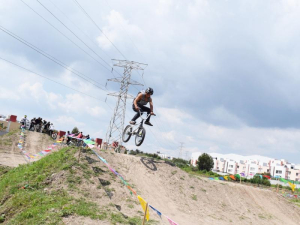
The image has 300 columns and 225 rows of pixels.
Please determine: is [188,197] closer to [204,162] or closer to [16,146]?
[16,146]

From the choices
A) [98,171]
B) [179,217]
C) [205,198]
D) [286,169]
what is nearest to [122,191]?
[98,171]

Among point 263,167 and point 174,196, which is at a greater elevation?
point 263,167

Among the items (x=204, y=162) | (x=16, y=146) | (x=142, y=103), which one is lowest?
(x=16, y=146)

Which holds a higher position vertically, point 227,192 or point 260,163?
point 260,163

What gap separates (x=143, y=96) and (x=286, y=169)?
128216 millimetres

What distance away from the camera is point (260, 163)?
130 meters

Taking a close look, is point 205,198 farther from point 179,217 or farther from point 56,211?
point 56,211

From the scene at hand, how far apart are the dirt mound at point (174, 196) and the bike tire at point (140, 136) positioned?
6.34 feet

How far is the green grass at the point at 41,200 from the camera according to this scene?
7.39m

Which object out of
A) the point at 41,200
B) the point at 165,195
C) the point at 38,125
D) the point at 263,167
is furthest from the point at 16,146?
the point at 263,167

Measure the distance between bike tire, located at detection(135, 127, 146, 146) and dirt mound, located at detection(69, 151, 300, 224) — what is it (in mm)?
1932

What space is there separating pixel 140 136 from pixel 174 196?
12.8 feet

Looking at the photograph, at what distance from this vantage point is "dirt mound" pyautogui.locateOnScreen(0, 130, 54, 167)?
21191mm

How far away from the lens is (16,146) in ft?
81.2
